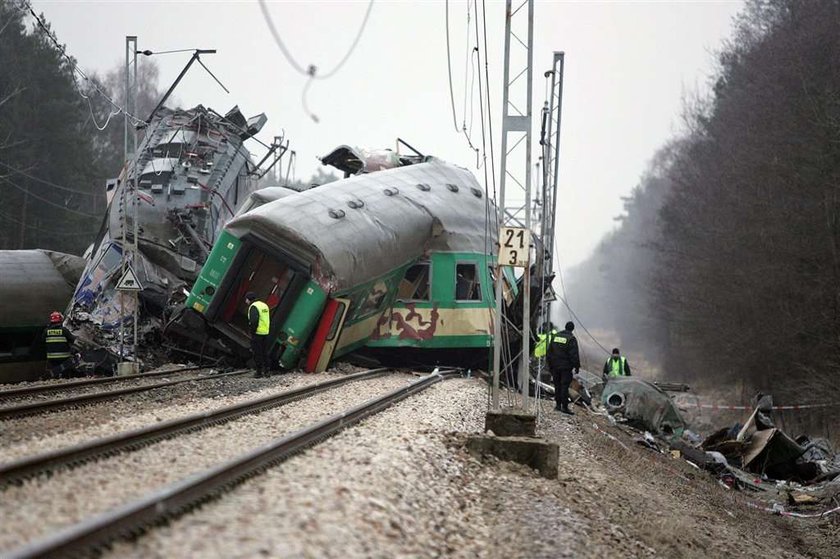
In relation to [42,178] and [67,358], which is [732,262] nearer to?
[67,358]

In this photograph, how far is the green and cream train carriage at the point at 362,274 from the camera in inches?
618

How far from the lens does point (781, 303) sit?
2931 centimetres

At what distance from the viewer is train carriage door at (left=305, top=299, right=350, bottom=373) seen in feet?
52.4

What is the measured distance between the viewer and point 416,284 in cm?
1903

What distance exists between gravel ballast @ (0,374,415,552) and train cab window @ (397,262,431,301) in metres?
8.81

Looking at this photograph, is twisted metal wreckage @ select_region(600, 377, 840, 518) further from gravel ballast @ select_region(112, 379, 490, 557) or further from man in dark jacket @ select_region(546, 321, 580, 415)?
gravel ballast @ select_region(112, 379, 490, 557)

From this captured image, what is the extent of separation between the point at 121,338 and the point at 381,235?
597 centimetres

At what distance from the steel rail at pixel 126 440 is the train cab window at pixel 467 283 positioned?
742 cm

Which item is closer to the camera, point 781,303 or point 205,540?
point 205,540

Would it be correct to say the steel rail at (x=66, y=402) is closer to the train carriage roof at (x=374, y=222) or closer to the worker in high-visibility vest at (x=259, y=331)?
the worker in high-visibility vest at (x=259, y=331)

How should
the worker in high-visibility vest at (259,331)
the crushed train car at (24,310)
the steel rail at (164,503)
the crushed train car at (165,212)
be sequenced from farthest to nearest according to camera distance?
the crushed train car at (165,212) < the crushed train car at (24,310) < the worker in high-visibility vest at (259,331) < the steel rail at (164,503)

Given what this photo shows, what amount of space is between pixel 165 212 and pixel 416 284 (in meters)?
7.48

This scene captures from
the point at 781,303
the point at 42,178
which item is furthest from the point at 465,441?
the point at 42,178

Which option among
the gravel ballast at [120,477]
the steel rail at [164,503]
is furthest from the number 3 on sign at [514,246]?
the steel rail at [164,503]
